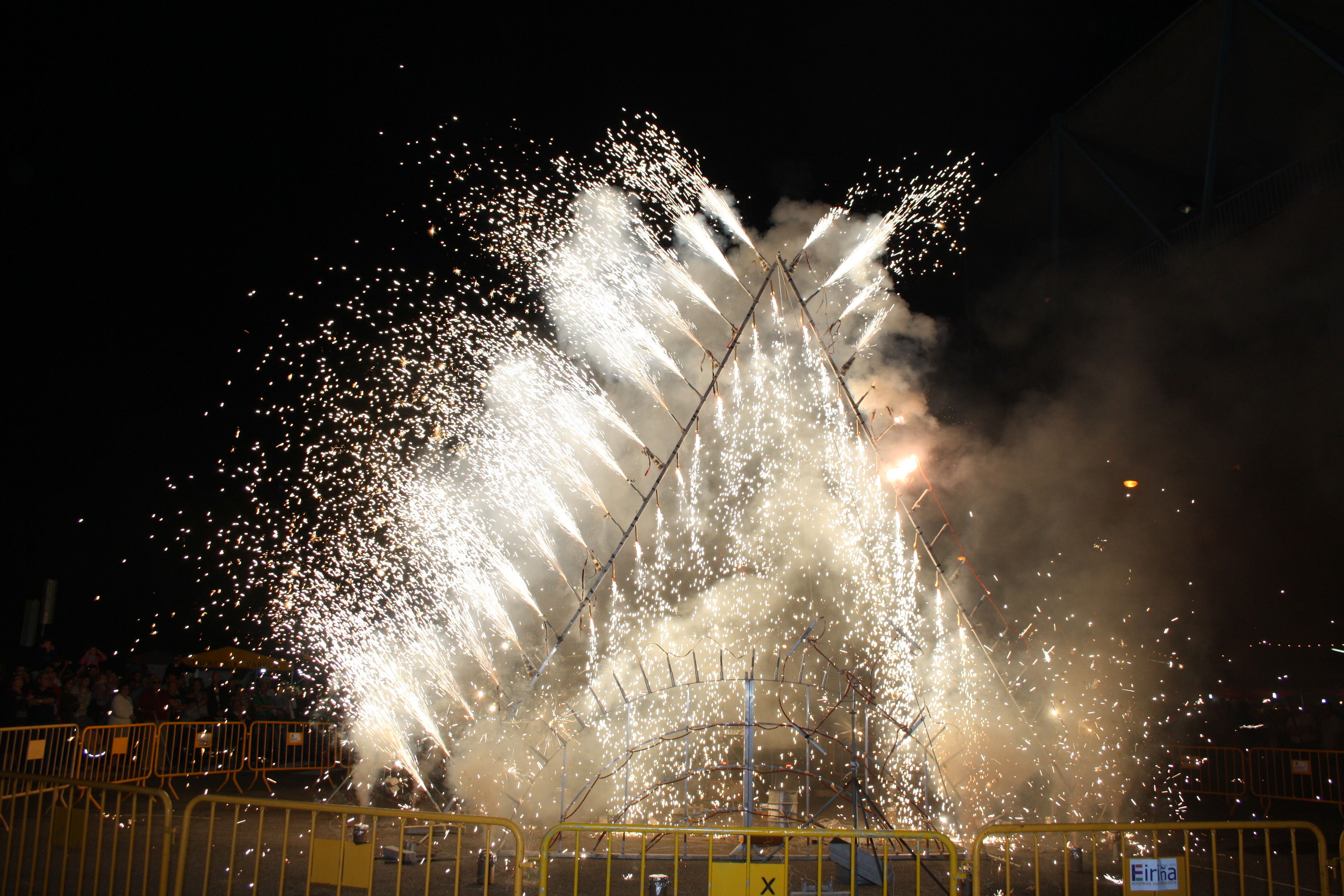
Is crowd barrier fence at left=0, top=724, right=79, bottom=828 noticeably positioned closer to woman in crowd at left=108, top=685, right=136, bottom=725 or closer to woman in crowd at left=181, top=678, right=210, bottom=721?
woman in crowd at left=108, top=685, right=136, bottom=725

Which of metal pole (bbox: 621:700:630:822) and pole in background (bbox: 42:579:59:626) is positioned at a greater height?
pole in background (bbox: 42:579:59:626)

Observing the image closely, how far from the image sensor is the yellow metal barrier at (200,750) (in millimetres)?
8867

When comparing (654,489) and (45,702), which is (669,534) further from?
(45,702)

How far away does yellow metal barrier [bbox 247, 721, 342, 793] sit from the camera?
978 cm

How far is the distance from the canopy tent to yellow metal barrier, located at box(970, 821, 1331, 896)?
491 inches

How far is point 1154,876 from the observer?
3.60 meters

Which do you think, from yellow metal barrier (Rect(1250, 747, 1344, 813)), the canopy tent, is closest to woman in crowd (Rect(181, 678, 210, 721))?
the canopy tent

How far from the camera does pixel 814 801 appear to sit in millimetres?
7645

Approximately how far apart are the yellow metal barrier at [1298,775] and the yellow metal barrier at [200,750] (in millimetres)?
9893

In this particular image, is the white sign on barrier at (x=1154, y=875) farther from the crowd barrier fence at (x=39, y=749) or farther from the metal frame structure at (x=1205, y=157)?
the metal frame structure at (x=1205, y=157)

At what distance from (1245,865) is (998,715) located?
184 cm

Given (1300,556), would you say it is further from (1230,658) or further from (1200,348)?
(1200,348)

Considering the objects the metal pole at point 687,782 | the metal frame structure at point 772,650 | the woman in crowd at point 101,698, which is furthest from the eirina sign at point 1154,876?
the woman in crowd at point 101,698

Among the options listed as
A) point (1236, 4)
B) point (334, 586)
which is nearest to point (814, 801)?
point (334, 586)
